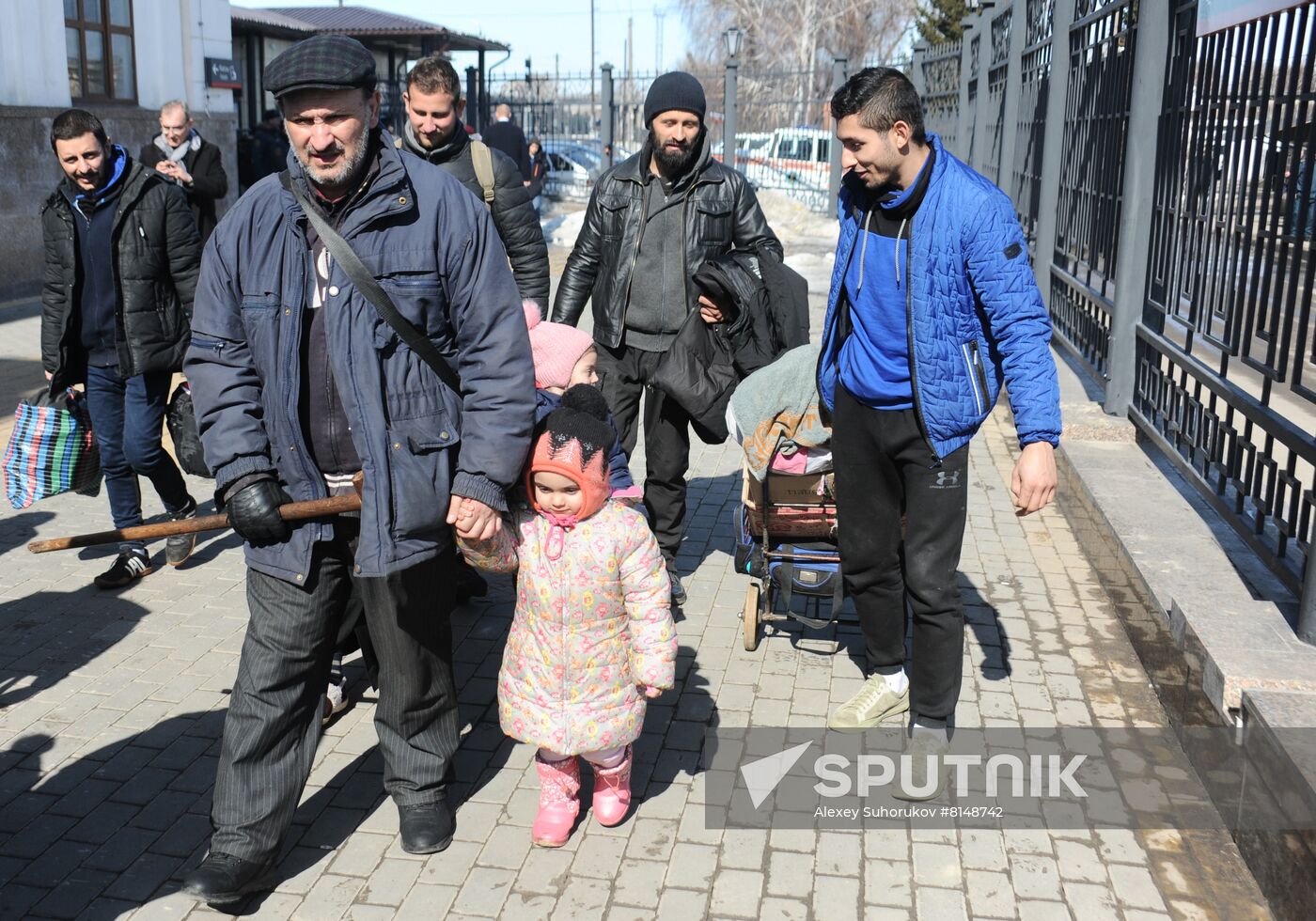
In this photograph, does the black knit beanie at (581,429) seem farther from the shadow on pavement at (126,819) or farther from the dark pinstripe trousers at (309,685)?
the shadow on pavement at (126,819)

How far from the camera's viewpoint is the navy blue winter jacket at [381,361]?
3.11 metres

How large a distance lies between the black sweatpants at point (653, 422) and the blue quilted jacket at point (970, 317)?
1.59 meters

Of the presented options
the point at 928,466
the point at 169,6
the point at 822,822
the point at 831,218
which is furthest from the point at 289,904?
the point at 831,218

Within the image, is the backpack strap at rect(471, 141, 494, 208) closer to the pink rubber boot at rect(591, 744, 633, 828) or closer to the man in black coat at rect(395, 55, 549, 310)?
the man in black coat at rect(395, 55, 549, 310)

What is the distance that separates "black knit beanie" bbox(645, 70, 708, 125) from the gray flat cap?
1835 millimetres

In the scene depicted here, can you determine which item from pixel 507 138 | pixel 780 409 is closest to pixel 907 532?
pixel 780 409

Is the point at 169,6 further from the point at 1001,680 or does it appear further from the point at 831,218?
the point at 1001,680

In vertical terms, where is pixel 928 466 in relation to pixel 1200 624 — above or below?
above

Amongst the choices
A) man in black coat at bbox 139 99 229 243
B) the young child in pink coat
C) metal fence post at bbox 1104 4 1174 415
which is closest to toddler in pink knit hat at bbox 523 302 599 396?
the young child in pink coat

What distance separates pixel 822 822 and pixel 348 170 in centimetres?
221

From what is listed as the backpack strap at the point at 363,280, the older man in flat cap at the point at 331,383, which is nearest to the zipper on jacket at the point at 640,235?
the older man in flat cap at the point at 331,383

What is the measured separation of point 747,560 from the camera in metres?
4.86

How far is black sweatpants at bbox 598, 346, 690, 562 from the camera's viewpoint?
5168 millimetres

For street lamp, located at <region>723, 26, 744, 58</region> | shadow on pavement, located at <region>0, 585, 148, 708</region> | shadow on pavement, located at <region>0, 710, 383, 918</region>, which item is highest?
street lamp, located at <region>723, 26, 744, 58</region>
